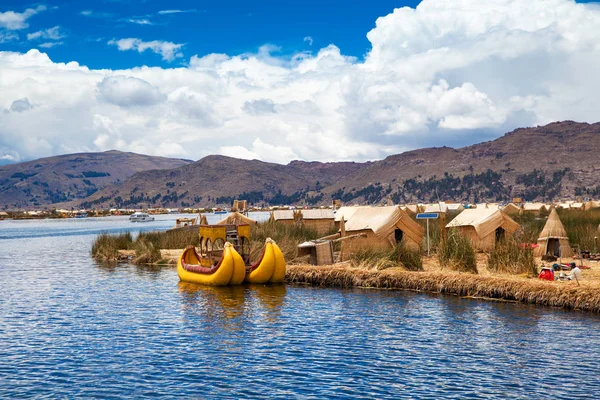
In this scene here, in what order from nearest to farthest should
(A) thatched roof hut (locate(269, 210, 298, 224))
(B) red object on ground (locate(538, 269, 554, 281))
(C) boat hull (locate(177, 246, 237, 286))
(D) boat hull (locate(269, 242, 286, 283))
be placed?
1. (B) red object on ground (locate(538, 269, 554, 281))
2. (C) boat hull (locate(177, 246, 237, 286))
3. (D) boat hull (locate(269, 242, 286, 283))
4. (A) thatched roof hut (locate(269, 210, 298, 224))

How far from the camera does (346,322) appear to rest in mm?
17781

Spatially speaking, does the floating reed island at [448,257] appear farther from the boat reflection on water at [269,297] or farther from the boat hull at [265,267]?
A: the boat reflection on water at [269,297]

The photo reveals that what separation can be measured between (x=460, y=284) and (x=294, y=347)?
7.71 m

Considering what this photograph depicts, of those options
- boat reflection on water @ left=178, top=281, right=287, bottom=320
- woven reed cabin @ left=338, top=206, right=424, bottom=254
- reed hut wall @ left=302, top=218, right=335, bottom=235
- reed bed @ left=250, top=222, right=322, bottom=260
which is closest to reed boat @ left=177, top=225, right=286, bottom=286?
boat reflection on water @ left=178, top=281, right=287, bottom=320

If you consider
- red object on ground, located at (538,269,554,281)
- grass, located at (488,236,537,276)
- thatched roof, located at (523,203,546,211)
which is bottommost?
red object on ground, located at (538,269,554,281)

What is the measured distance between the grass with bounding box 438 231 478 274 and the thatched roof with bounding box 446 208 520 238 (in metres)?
7.59

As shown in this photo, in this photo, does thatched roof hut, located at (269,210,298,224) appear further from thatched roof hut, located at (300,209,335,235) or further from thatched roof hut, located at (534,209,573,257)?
thatched roof hut, located at (534,209,573,257)

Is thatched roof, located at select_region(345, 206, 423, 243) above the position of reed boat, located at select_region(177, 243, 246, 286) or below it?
above

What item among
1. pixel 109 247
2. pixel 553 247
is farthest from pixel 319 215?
pixel 553 247

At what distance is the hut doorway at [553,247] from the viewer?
89.9 feet

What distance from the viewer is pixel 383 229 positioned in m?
29.5

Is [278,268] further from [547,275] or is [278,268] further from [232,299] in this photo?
[547,275]

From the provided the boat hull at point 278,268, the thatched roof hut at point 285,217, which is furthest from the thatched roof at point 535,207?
the boat hull at point 278,268

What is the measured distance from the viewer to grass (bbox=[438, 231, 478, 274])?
2269 cm
